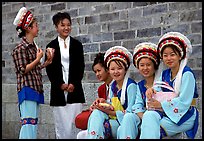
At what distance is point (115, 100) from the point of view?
398cm

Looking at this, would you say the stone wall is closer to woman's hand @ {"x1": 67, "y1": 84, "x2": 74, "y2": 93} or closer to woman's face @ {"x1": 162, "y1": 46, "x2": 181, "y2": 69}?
woman's hand @ {"x1": 67, "y1": 84, "x2": 74, "y2": 93}

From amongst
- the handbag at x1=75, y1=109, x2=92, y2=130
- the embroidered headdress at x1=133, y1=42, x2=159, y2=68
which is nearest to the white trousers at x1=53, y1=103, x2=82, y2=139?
the handbag at x1=75, y1=109, x2=92, y2=130

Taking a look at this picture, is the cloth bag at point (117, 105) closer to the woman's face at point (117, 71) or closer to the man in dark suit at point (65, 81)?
the woman's face at point (117, 71)

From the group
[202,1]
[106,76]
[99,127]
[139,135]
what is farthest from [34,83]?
[202,1]

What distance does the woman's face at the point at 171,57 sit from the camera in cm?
363

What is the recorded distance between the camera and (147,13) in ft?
17.0

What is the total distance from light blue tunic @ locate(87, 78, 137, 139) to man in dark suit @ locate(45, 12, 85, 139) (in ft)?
2.23

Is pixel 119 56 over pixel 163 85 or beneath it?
over

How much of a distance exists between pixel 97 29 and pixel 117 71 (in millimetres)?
1799

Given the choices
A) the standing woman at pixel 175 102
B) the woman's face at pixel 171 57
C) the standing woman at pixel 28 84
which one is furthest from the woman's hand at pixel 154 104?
the standing woman at pixel 28 84

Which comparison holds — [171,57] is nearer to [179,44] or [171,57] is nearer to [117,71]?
[179,44]

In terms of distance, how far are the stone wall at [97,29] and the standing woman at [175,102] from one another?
1.11 metres

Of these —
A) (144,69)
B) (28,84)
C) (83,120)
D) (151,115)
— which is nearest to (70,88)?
(28,84)

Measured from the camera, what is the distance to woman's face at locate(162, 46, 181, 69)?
363 centimetres
